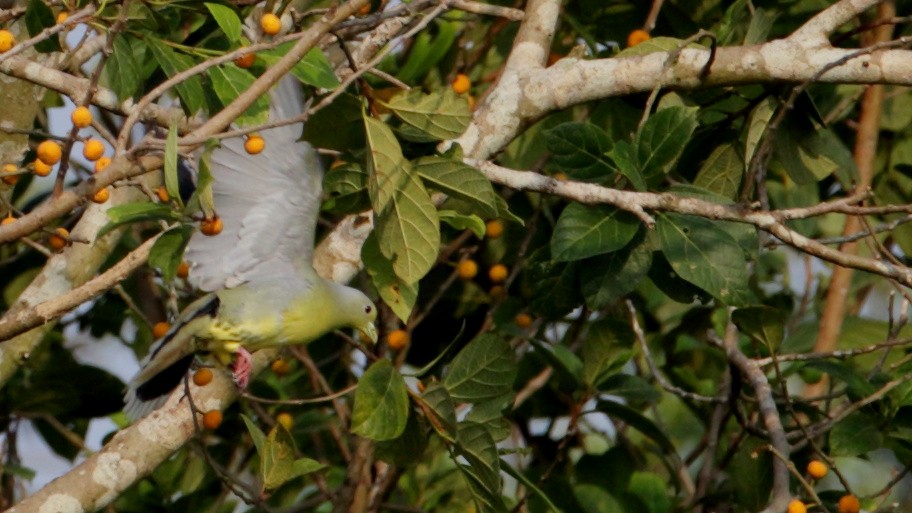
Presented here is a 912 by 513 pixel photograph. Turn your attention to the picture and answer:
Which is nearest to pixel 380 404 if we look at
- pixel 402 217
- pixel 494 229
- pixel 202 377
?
pixel 402 217

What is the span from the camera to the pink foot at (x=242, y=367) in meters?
3.30

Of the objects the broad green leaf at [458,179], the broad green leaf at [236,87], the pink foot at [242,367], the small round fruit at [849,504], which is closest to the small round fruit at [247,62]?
the broad green leaf at [236,87]

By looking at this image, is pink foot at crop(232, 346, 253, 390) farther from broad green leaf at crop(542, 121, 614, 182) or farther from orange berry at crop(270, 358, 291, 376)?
orange berry at crop(270, 358, 291, 376)

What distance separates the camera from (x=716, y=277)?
10.4 feet

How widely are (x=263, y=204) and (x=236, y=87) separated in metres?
0.34

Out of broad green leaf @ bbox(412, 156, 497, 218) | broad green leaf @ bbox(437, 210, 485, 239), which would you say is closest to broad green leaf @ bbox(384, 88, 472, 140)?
broad green leaf @ bbox(412, 156, 497, 218)

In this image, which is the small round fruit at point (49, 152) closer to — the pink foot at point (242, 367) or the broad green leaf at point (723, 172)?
the pink foot at point (242, 367)

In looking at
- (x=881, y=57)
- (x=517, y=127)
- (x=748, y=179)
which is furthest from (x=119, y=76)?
(x=881, y=57)

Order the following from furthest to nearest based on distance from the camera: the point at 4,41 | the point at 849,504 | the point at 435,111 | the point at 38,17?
the point at 849,504 → the point at 435,111 → the point at 38,17 → the point at 4,41

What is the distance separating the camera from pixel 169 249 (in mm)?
2594

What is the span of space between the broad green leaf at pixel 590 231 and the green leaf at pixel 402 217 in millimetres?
433

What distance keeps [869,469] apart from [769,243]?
3.86 meters

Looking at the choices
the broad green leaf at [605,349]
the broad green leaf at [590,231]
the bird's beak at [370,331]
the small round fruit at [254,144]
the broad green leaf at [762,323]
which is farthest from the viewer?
the broad green leaf at [605,349]

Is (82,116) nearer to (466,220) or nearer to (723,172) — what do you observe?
(466,220)
